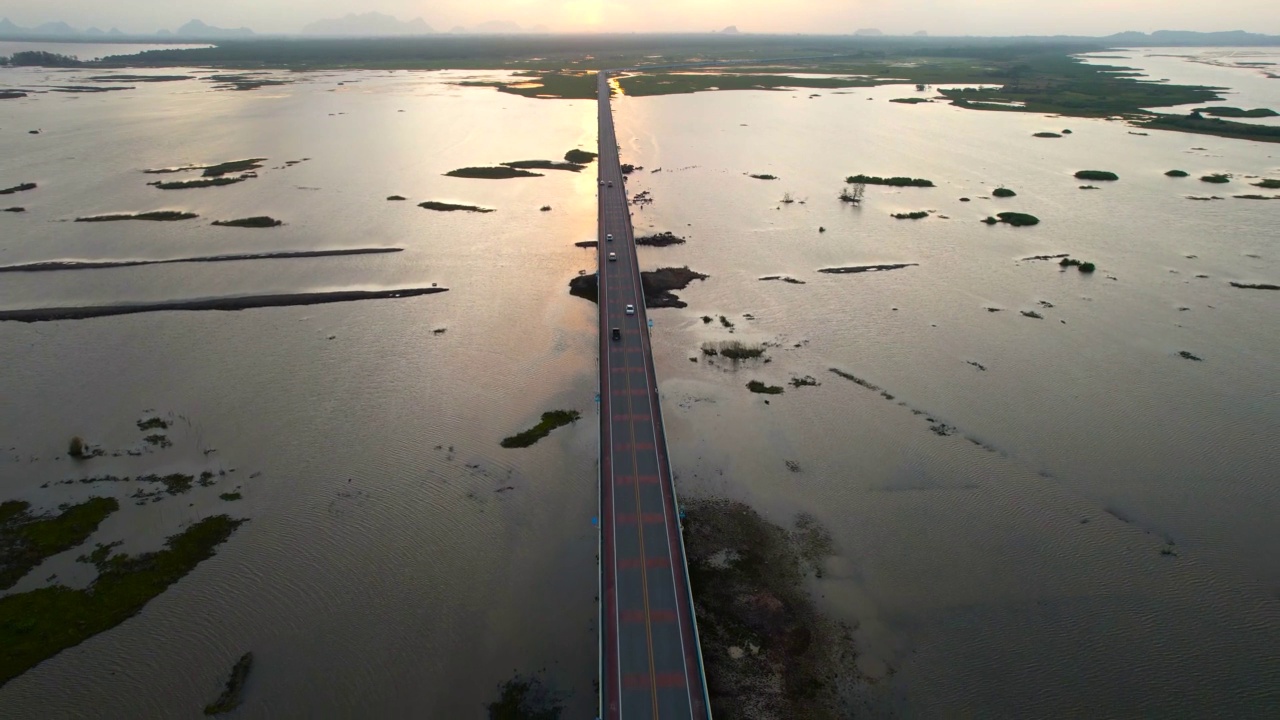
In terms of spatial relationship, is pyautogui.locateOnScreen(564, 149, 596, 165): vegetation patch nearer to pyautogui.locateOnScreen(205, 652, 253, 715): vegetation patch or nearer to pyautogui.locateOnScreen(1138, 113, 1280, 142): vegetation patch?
pyautogui.locateOnScreen(205, 652, 253, 715): vegetation patch

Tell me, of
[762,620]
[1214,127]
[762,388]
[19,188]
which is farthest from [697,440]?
[1214,127]

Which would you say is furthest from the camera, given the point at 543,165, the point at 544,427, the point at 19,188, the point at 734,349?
the point at 543,165

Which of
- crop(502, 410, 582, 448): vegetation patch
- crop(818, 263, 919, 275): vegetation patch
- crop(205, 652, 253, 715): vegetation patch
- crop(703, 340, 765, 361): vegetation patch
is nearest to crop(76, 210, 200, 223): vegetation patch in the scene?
crop(502, 410, 582, 448): vegetation patch

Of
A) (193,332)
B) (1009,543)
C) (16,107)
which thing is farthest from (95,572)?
(16,107)

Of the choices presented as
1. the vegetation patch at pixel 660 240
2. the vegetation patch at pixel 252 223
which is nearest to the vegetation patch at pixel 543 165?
the vegetation patch at pixel 660 240

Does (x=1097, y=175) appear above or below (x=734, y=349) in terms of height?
above

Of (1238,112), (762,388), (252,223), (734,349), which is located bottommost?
(762,388)

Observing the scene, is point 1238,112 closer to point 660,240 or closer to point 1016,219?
point 1016,219

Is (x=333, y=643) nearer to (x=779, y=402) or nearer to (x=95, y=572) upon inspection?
(x=95, y=572)
